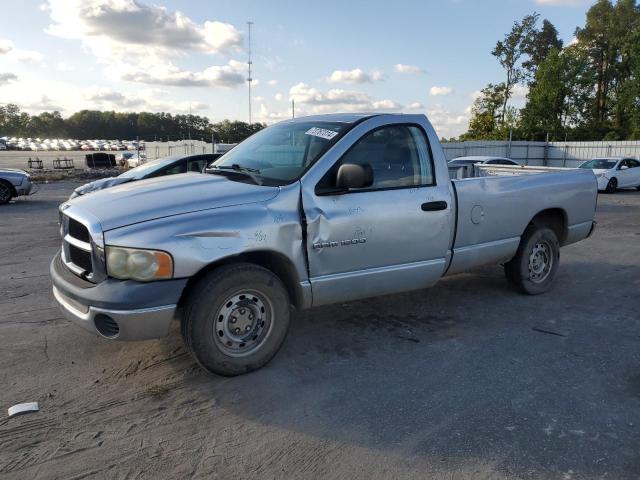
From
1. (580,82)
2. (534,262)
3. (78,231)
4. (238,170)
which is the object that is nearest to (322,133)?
(238,170)

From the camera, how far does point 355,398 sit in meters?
3.62

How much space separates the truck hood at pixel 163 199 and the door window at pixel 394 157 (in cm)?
71

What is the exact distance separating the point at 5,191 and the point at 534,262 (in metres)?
14.4

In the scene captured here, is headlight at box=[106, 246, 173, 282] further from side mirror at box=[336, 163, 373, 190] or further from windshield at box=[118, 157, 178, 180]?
windshield at box=[118, 157, 178, 180]

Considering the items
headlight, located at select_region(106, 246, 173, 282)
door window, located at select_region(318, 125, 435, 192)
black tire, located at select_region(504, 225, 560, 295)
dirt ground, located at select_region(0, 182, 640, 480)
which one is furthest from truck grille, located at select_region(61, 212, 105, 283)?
black tire, located at select_region(504, 225, 560, 295)

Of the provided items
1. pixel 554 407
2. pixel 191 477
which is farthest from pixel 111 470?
pixel 554 407

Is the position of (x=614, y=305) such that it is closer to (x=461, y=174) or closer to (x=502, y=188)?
(x=502, y=188)

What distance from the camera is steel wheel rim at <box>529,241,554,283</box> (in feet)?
19.7

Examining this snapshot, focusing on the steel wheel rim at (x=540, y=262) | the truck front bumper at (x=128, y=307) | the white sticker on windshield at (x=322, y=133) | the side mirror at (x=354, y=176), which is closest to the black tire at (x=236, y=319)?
the truck front bumper at (x=128, y=307)

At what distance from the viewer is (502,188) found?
5.43 m

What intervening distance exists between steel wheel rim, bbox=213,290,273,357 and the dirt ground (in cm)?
24

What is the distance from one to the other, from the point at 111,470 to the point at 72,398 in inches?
37.8

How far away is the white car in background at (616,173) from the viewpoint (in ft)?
67.2

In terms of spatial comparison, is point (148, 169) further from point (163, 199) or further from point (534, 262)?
point (534, 262)
